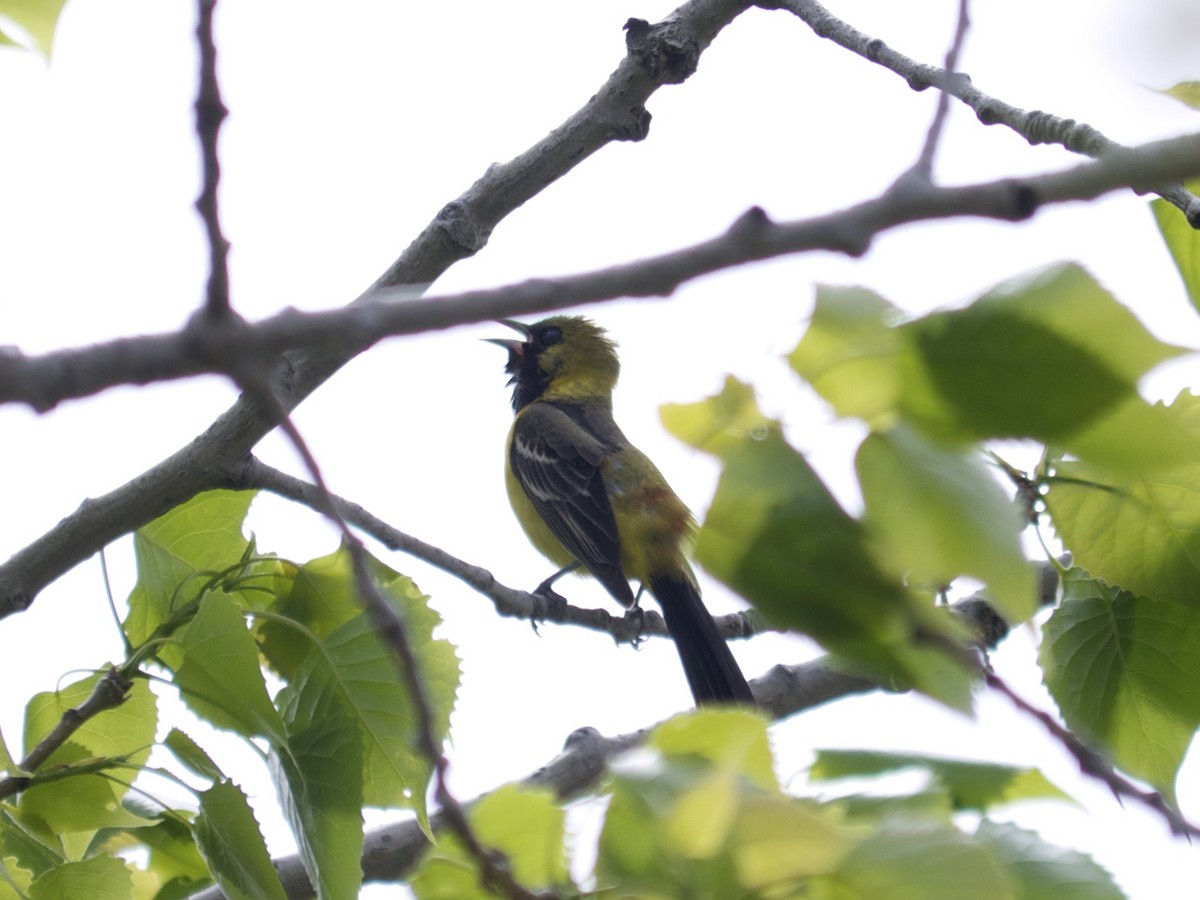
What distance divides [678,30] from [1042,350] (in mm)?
2403

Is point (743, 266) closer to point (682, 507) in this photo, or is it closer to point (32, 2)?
point (32, 2)

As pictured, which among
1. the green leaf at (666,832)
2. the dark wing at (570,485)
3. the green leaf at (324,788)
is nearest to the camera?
the green leaf at (666,832)

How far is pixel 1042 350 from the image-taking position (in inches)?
34.2

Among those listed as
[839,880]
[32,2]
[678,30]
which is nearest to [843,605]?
[839,880]

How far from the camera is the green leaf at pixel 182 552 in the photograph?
274 cm

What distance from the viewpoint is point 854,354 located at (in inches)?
38.4

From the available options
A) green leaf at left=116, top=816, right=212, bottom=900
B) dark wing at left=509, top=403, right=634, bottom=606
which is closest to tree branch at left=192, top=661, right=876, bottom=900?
green leaf at left=116, top=816, right=212, bottom=900

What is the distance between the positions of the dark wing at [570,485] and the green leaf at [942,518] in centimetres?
482

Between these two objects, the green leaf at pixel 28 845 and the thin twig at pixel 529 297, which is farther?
the green leaf at pixel 28 845

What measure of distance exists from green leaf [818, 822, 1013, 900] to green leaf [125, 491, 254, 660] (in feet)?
6.95

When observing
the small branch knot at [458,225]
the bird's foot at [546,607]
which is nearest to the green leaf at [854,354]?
the small branch knot at [458,225]

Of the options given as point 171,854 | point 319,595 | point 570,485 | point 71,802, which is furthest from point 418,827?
point 570,485

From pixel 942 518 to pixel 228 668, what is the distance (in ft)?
5.07

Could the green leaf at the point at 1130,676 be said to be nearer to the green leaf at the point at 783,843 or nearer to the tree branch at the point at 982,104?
the tree branch at the point at 982,104
